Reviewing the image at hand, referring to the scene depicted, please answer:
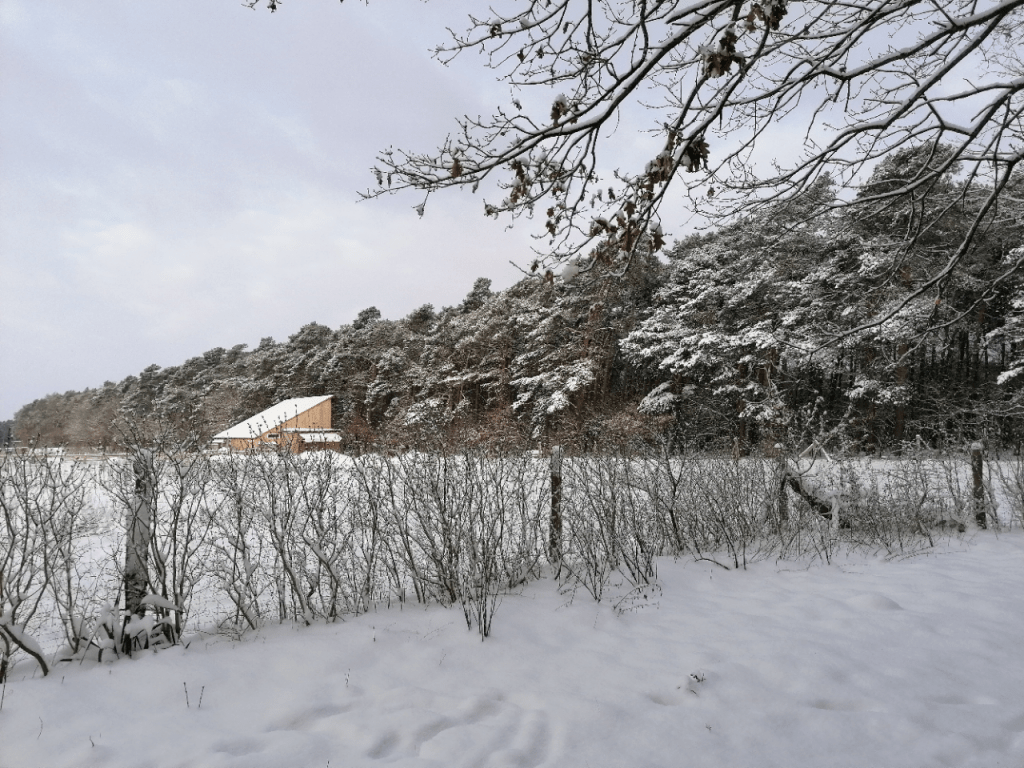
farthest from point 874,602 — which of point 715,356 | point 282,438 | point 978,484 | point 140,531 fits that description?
point 715,356

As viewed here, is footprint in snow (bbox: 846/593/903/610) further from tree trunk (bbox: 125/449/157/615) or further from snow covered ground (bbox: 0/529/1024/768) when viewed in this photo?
tree trunk (bbox: 125/449/157/615)

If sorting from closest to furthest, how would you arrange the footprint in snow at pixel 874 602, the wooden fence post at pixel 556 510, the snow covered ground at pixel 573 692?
the snow covered ground at pixel 573 692 → the footprint in snow at pixel 874 602 → the wooden fence post at pixel 556 510

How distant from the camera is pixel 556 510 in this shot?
519 centimetres

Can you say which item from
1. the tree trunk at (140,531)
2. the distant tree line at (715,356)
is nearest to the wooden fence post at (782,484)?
the distant tree line at (715,356)

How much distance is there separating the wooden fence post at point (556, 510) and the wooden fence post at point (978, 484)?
5.98 meters

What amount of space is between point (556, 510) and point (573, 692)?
7.52 ft

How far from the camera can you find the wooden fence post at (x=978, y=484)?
709 centimetres

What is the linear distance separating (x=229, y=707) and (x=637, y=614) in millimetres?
2842

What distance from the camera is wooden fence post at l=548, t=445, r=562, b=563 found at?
5.08 meters

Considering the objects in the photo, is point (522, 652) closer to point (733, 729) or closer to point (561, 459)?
point (733, 729)

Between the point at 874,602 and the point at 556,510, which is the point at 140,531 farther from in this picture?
the point at 874,602

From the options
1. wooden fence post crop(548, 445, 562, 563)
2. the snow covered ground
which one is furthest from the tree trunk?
wooden fence post crop(548, 445, 562, 563)

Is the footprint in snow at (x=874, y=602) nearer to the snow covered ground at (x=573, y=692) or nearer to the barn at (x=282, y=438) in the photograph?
the snow covered ground at (x=573, y=692)

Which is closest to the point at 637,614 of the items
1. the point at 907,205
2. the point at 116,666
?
the point at 116,666
